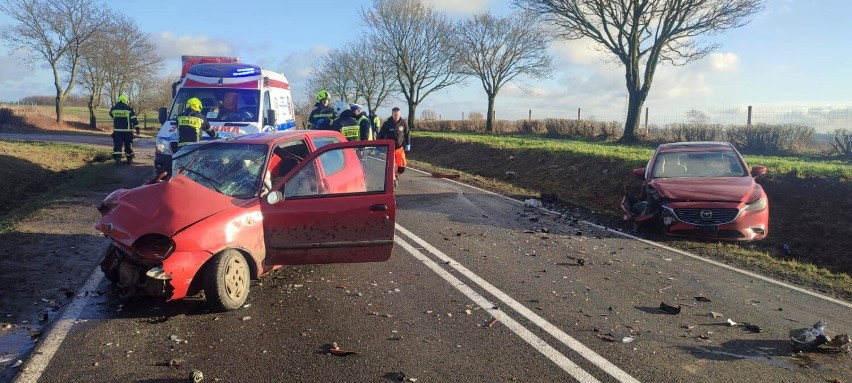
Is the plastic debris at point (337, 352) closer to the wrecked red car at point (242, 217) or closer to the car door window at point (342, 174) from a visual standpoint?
the wrecked red car at point (242, 217)

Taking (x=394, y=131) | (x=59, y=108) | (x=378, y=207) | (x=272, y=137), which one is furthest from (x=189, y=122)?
(x=59, y=108)

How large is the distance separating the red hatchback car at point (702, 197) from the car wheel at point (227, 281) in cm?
646

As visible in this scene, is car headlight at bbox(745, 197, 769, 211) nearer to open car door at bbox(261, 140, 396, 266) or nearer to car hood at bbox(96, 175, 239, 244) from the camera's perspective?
open car door at bbox(261, 140, 396, 266)

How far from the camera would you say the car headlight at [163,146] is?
11618 millimetres

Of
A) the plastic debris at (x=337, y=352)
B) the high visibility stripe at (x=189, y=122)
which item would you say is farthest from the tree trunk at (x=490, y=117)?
the plastic debris at (x=337, y=352)

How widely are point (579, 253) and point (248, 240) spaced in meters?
4.35

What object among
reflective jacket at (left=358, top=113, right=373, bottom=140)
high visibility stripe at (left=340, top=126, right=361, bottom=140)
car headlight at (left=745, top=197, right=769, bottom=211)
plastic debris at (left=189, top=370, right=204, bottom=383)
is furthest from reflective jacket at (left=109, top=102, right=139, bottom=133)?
car headlight at (left=745, top=197, right=769, bottom=211)

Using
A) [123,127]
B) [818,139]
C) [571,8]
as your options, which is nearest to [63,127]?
[123,127]

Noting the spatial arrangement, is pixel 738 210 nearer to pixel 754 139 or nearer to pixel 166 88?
pixel 754 139

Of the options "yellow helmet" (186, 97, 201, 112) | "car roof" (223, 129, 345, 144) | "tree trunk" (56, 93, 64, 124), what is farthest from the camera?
"tree trunk" (56, 93, 64, 124)

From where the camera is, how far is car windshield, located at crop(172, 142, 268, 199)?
5.52 m

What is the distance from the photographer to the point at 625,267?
694cm

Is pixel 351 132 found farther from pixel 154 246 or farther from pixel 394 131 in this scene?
pixel 154 246

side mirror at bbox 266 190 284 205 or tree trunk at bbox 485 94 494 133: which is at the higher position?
tree trunk at bbox 485 94 494 133
